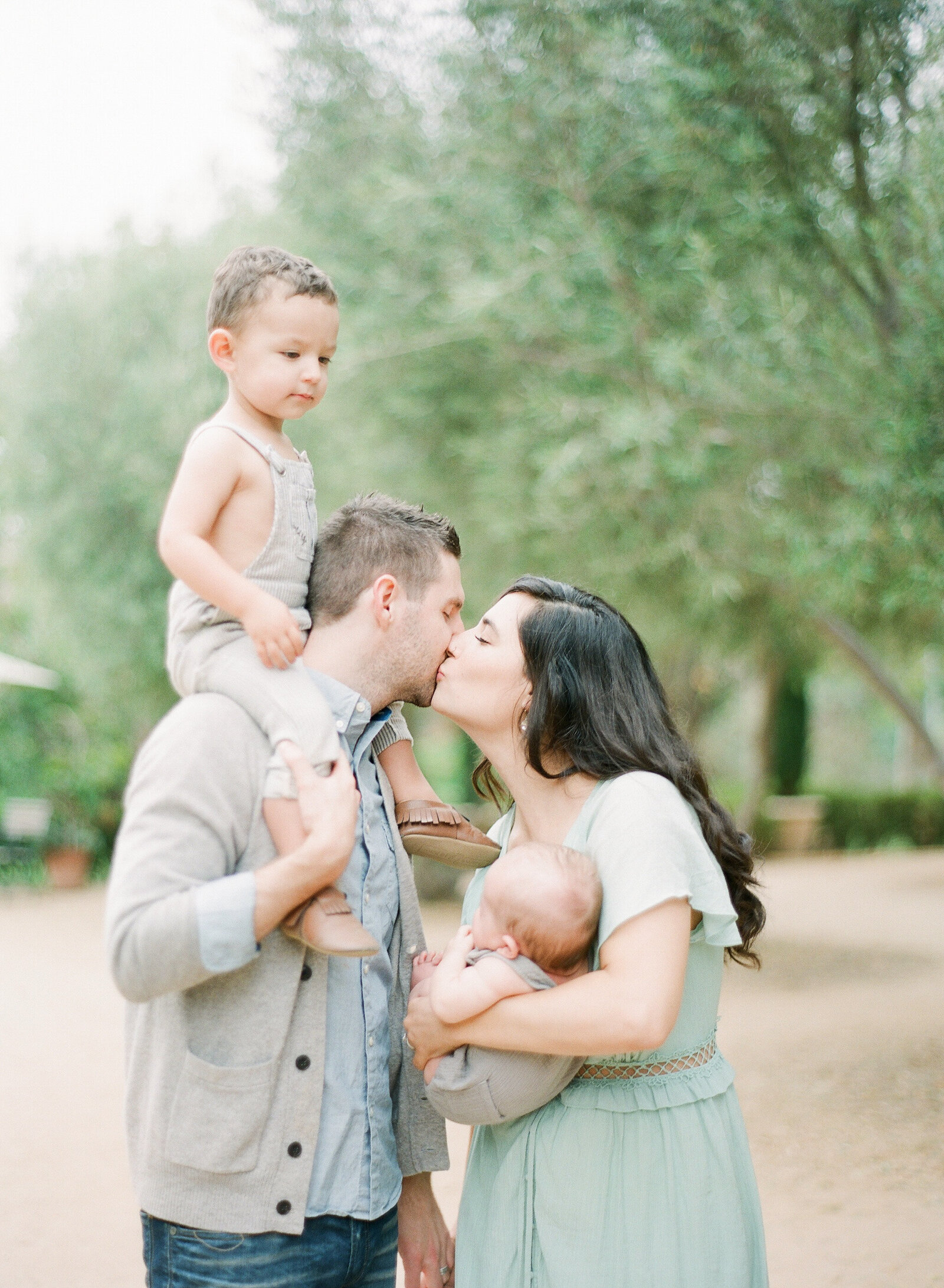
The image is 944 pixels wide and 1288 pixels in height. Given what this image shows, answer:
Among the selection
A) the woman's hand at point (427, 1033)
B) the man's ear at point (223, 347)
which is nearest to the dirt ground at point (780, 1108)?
the woman's hand at point (427, 1033)

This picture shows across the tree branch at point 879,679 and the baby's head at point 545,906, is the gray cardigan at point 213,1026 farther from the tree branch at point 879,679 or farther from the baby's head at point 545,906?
the tree branch at point 879,679

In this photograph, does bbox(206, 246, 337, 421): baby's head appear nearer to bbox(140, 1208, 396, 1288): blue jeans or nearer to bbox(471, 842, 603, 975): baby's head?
bbox(471, 842, 603, 975): baby's head

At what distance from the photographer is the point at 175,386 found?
33.7 ft

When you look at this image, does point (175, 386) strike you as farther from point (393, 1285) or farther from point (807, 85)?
point (393, 1285)

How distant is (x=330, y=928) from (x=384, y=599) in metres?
0.64

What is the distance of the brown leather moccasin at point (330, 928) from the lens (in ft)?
5.63

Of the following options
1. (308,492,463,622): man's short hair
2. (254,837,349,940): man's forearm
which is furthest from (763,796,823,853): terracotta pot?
(254,837,349,940): man's forearm

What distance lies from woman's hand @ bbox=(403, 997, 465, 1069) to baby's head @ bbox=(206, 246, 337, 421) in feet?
3.66

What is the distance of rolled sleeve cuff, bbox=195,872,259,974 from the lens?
1.62 m

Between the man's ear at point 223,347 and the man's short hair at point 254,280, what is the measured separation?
0.04 ft

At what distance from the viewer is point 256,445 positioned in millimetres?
2123

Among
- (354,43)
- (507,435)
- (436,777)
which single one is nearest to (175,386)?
(354,43)

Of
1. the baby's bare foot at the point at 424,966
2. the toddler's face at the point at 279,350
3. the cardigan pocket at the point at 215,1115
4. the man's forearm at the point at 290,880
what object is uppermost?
the toddler's face at the point at 279,350

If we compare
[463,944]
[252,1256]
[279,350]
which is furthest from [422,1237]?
[279,350]
